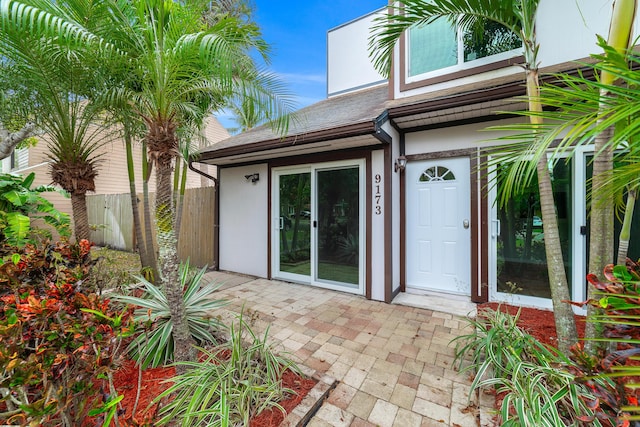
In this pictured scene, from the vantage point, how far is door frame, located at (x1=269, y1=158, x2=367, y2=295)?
15.2ft

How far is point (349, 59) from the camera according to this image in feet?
24.7

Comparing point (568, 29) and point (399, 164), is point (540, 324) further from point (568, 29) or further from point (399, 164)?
point (568, 29)

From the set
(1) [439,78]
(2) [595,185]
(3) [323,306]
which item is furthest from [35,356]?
(1) [439,78]

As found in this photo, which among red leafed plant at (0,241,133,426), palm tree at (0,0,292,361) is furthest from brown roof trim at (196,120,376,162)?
red leafed plant at (0,241,133,426)

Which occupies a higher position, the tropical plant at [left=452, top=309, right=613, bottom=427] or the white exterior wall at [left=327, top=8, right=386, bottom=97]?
the white exterior wall at [left=327, top=8, right=386, bottom=97]

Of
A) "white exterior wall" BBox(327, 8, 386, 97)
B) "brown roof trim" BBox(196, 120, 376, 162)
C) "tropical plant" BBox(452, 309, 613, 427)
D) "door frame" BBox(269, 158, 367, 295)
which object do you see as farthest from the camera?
"white exterior wall" BBox(327, 8, 386, 97)

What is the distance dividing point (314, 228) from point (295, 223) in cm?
51

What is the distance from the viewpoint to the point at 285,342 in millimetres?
3057

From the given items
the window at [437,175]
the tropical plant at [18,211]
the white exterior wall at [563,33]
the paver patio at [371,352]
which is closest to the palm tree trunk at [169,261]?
the paver patio at [371,352]

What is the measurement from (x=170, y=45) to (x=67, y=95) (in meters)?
2.25

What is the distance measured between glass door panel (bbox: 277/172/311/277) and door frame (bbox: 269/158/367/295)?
79mm

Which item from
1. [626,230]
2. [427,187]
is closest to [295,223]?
[427,187]

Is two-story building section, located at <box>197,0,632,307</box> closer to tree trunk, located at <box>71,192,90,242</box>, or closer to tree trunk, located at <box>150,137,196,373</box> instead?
tree trunk, located at <box>150,137,196,373</box>

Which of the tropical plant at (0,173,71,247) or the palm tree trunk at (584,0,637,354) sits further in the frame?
the tropical plant at (0,173,71,247)
